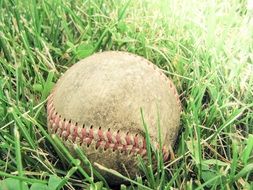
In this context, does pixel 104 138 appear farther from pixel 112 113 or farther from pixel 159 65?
pixel 159 65

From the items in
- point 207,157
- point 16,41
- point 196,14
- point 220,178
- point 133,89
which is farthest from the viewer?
point 196,14

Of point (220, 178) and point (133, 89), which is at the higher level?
point (133, 89)

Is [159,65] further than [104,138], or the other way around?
[159,65]

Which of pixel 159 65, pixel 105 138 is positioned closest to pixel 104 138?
pixel 105 138

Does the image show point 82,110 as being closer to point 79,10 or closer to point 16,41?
point 16,41

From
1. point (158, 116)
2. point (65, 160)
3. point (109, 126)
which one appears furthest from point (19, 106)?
point (158, 116)
